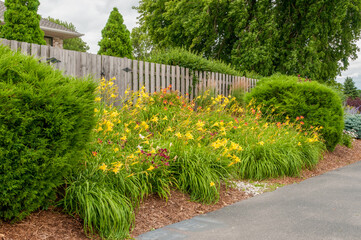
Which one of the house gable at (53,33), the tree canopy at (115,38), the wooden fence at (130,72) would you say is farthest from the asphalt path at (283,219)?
the house gable at (53,33)

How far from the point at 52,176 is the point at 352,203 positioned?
372 centimetres

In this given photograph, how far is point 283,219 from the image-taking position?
3.45m

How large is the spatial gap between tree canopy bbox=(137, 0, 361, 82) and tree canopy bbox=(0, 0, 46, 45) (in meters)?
7.67

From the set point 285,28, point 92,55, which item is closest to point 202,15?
point 285,28

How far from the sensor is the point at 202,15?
17312mm

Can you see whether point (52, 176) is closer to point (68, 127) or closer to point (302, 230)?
point (68, 127)

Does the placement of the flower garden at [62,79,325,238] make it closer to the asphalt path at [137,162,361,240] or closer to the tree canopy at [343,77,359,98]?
the asphalt path at [137,162,361,240]

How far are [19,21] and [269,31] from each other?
1255 centimetres

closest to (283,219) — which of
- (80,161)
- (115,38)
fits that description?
(80,161)

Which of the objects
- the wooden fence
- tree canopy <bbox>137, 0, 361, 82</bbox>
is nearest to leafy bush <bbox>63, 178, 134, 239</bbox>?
the wooden fence

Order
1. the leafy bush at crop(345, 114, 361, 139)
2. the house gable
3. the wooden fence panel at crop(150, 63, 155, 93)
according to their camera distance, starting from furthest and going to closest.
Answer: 1. the house gable
2. the leafy bush at crop(345, 114, 361, 139)
3. the wooden fence panel at crop(150, 63, 155, 93)

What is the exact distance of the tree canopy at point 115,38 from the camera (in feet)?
55.3

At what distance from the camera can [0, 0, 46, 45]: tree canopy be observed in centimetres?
1396

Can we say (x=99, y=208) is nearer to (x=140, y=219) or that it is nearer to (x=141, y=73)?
(x=140, y=219)
